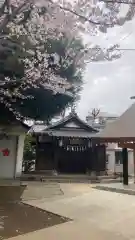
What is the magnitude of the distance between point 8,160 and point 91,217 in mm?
7880

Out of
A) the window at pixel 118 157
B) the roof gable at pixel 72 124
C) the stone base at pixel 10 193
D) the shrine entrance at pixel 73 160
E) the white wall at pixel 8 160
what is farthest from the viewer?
the window at pixel 118 157

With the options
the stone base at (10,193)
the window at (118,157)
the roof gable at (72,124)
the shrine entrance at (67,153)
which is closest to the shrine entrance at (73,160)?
the shrine entrance at (67,153)

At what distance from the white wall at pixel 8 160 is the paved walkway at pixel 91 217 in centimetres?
505

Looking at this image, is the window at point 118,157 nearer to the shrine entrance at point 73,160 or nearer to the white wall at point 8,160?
the shrine entrance at point 73,160

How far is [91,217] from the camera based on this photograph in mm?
6453

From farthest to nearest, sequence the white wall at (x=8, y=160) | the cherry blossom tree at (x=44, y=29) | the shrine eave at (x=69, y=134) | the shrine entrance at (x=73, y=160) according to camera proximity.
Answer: the shrine entrance at (x=73, y=160) → the shrine eave at (x=69, y=134) → the white wall at (x=8, y=160) → the cherry blossom tree at (x=44, y=29)

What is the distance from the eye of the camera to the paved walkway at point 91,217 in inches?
198

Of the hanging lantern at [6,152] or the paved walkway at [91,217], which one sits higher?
the hanging lantern at [6,152]

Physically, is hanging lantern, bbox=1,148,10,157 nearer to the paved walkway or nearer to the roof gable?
the paved walkway

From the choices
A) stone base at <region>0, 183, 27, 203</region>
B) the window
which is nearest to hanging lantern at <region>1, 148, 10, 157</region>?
stone base at <region>0, 183, 27, 203</region>

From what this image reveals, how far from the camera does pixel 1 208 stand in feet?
23.7

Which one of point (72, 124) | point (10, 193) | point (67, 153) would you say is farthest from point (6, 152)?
point (72, 124)

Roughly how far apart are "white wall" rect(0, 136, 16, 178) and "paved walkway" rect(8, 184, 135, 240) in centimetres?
505

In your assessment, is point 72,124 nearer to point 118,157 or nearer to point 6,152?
point 118,157
